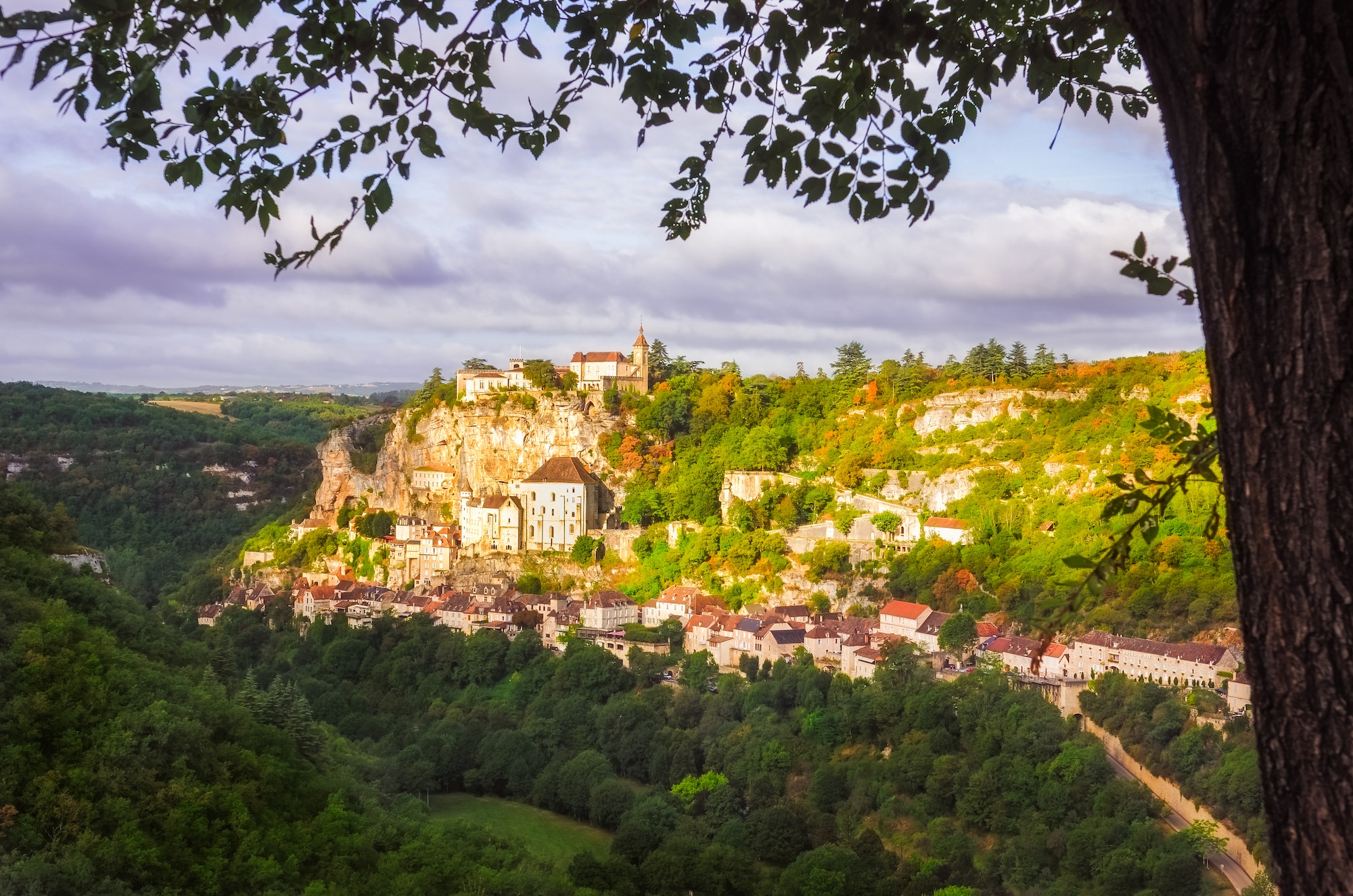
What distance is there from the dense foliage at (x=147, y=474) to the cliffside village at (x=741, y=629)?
393 inches

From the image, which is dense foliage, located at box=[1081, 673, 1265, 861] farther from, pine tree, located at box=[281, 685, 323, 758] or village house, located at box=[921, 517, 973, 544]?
pine tree, located at box=[281, 685, 323, 758]

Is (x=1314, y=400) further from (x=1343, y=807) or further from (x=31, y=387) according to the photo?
(x=31, y=387)

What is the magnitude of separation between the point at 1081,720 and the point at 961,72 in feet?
53.5

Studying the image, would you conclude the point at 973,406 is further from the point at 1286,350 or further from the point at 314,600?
the point at 1286,350

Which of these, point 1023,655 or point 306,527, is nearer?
point 1023,655

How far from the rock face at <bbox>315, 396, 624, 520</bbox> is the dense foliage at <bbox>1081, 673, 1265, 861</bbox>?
18.7 metres

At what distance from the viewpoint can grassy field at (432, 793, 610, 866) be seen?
1753 centimetres

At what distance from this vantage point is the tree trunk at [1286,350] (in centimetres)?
116

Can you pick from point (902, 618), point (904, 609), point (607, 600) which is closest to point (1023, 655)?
point (902, 618)

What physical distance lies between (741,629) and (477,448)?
49.6ft

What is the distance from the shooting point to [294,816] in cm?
1028

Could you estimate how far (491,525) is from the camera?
33.0 meters

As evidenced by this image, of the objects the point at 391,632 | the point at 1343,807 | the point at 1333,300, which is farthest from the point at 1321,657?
the point at 391,632

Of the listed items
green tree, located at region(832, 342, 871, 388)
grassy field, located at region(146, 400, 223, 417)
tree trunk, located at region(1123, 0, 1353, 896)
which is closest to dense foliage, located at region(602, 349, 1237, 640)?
green tree, located at region(832, 342, 871, 388)
